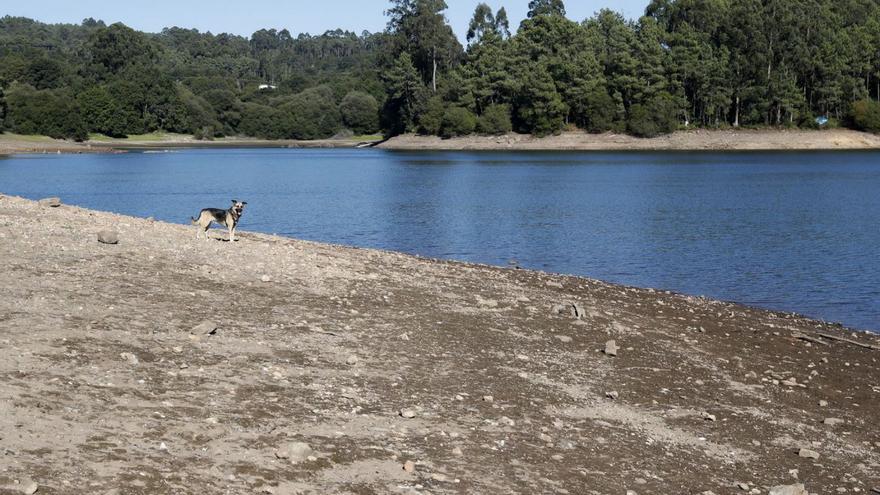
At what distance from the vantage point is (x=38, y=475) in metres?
8.55

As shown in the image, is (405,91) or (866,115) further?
(405,91)

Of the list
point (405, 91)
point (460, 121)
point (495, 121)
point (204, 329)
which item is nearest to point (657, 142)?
point (495, 121)

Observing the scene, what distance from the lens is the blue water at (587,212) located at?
1220 inches

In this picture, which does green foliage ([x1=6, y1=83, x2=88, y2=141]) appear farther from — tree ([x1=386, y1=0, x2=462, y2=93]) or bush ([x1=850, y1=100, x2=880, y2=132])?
bush ([x1=850, y1=100, x2=880, y2=132])

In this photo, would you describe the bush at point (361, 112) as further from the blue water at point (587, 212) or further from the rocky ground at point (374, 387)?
the rocky ground at point (374, 387)

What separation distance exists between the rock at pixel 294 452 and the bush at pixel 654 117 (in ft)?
460

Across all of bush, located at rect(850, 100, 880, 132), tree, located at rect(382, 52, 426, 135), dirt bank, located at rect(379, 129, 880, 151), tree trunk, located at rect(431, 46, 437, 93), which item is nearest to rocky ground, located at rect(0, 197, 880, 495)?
dirt bank, located at rect(379, 129, 880, 151)

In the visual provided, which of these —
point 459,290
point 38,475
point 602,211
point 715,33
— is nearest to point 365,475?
point 38,475

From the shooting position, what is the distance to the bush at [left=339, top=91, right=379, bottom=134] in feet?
640

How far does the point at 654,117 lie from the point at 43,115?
97.4 metres

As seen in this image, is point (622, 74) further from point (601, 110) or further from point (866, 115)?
point (866, 115)

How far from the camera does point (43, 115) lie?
545 feet

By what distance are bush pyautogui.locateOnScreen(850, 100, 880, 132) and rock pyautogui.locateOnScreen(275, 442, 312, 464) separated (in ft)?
500

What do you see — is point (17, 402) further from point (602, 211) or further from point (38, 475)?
point (602, 211)
